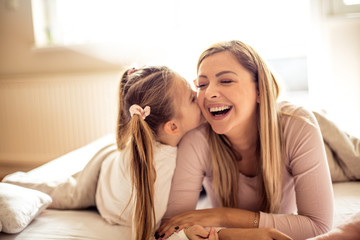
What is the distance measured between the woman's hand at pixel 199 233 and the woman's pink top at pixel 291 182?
0.48 feet

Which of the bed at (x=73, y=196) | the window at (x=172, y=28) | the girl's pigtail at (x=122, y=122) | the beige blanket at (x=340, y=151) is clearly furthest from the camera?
the window at (x=172, y=28)

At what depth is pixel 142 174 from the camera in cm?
109

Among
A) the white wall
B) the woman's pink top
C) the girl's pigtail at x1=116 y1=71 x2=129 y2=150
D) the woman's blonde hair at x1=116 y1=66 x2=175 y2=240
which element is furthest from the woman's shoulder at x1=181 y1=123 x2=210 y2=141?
the white wall

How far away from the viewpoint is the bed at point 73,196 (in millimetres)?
1126

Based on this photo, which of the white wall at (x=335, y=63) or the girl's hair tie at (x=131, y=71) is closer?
the girl's hair tie at (x=131, y=71)

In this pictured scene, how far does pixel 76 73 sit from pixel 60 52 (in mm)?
285

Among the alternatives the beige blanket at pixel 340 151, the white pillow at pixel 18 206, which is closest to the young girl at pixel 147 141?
the white pillow at pixel 18 206

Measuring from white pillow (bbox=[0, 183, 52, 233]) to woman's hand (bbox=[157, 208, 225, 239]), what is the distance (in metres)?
0.48

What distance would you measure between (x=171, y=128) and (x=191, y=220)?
35 cm

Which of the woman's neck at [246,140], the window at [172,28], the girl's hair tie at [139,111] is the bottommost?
the woman's neck at [246,140]

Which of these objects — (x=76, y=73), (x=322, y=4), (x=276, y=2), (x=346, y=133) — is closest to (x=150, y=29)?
(x=76, y=73)

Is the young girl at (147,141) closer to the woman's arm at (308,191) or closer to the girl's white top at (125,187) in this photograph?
the girl's white top at (125,187)

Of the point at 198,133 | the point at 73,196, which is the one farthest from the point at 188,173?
the point at 73,196

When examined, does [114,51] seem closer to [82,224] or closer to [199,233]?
[82,224]
